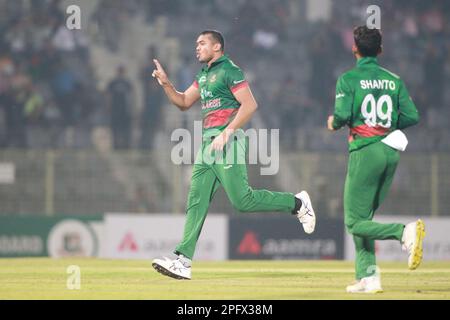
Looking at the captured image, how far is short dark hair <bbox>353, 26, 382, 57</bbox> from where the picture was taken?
1019 centimetres

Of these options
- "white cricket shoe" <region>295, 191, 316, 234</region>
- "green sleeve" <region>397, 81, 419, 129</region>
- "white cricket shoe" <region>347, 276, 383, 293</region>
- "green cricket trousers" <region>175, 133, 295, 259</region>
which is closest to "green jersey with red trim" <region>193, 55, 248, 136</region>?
"green cricket trousers" <region>175, 133, 295, 259</region>

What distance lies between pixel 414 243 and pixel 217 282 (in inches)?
96.4

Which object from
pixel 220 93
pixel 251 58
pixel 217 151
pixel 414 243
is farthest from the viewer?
pixel 251 58

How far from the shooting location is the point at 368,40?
10.2 m

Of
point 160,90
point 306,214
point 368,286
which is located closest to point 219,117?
point 306,214

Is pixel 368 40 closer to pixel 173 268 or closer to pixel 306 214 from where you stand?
pixel 306 214

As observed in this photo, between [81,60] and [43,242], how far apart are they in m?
5.16

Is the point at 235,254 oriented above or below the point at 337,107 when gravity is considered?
below

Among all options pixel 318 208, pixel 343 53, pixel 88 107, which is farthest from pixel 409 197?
pixel 88 107

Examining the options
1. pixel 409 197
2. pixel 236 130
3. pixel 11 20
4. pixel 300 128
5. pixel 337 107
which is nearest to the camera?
pixel 337 107

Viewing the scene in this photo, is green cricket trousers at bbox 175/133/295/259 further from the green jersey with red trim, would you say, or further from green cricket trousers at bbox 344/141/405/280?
green cricket trousers at bbox 344/141/405/280

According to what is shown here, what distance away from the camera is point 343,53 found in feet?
81.4

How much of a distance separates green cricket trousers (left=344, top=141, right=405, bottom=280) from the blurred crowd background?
9.62m
